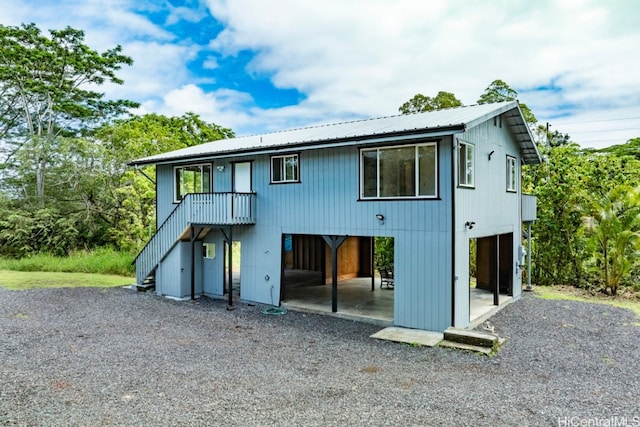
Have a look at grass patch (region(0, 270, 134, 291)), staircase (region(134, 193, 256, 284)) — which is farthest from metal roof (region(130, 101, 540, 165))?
grass patch (region(0, 270, 134, 291))

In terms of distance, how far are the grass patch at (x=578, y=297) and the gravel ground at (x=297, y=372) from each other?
1.40 metres

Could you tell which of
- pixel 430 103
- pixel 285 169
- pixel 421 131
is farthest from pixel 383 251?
pixel 430 103

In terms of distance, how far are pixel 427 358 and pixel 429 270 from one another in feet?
7.11

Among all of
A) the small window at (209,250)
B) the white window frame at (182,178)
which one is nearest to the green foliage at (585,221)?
the small window at (209,250)

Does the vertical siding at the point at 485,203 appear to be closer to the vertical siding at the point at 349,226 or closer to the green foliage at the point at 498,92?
the vertical siding at the point at 349,226

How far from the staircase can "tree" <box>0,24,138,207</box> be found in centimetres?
1267

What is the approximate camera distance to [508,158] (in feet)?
39.5

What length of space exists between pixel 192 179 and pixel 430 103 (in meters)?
16.3

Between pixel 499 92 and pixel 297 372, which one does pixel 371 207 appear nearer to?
pixel 297 372

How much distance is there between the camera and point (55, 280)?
15.8 meters

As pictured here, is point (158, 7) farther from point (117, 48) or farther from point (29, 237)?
point (29, 237)

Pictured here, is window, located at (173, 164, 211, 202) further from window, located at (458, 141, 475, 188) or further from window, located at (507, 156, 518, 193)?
window, located at (507, 156, 518, 193)

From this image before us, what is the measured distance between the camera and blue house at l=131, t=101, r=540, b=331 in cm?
888

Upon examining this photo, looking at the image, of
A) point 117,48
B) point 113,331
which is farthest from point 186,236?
point 117,48
